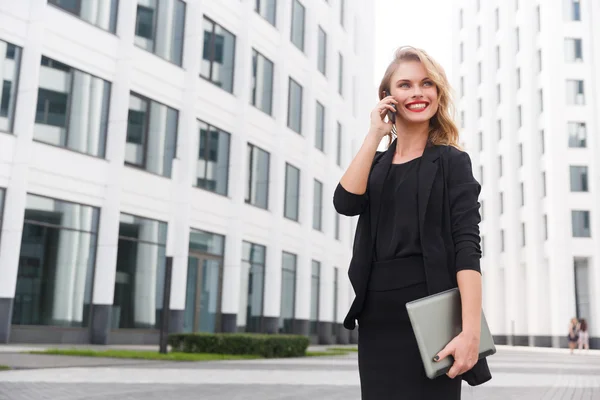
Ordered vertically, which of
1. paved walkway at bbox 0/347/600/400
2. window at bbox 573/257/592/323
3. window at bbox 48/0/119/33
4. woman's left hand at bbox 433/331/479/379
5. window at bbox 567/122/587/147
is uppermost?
window at bbox 567/122/587/147

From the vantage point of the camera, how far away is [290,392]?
9.01 m

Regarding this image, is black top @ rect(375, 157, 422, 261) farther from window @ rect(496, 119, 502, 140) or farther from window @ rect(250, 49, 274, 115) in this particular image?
window @ rect(496, 119, 502, 140)

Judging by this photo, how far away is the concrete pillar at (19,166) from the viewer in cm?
1769

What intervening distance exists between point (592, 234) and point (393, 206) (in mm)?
51022

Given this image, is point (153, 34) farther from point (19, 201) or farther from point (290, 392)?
point (290, 392)

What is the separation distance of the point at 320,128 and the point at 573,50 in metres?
25.9

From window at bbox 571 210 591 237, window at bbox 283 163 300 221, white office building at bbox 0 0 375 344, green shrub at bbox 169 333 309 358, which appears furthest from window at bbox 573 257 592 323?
green shrub at bbox 169 333 309 358

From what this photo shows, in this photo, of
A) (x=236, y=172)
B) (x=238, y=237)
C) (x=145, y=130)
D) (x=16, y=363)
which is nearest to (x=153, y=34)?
(x=145, y=130)

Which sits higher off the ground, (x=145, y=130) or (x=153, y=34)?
(x=153, y=34)

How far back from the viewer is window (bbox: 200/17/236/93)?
2605 centimetres

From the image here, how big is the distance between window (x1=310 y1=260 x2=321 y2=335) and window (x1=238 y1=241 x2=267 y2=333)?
5.43 m

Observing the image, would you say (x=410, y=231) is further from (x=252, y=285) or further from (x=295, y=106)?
(x=295, y=106)

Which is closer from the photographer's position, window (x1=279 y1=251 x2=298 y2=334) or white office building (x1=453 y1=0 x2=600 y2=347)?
window (x1=279 y1=251 x2=298 y2=334)

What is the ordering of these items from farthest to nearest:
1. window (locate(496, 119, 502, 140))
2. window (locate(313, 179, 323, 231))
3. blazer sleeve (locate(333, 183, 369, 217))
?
1. window (locate(496, 119, 502, 140))
2. window (locate(313, 179, 323, 231))
3. blazer sleeve (locate(333, 183, 369, 217))
